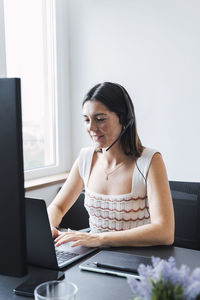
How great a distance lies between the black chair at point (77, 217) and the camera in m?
2.25

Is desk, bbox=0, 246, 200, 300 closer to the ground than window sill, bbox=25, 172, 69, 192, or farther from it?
farther from it

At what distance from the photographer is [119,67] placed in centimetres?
258

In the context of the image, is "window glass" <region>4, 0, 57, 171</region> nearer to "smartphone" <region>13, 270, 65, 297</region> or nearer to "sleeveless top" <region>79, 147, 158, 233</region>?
"sleeveless top" <region>79, 147, 158, 233</region>

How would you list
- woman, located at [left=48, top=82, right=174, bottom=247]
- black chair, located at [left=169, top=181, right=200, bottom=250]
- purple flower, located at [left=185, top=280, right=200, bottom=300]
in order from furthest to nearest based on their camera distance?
black chair, located at [left=169, top=181, right=200, bottom=250] → woman, located at [left=48, top=82, right=174, bottom=247] → purple flower, located at [left=185, top=280, right=200, bottom=300]

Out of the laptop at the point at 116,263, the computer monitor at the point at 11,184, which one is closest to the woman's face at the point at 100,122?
the laptop at the point at 116,263

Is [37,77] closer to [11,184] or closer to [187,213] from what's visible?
[187,213]

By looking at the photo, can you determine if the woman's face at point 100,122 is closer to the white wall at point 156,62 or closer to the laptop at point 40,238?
the laptop at point 40,238

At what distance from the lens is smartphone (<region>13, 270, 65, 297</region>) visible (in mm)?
958

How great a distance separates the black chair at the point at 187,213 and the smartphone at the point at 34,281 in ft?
2.86

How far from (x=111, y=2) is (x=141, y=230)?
176cm

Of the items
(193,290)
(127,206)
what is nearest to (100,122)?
(127,206)

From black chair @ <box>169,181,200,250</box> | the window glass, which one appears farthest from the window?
black chair @ <box>169,181,200,250</box>

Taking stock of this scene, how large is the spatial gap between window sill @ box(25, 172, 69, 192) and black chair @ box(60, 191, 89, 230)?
10.0 inches

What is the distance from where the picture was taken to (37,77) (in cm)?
263
